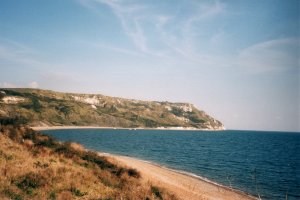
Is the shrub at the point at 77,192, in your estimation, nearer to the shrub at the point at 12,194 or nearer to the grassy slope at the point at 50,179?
the grassy slope at the point at 50,179

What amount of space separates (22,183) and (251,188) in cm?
2769

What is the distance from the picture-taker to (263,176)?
41.4m

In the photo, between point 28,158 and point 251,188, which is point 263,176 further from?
point 28,158

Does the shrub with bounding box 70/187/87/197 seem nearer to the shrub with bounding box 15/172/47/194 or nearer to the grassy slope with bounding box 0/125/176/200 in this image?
the grassy slope with bounding box 0/125/176/200

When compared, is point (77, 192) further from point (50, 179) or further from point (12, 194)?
point (12, 194)

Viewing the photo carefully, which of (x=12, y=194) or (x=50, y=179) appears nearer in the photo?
(x=12, y=194)

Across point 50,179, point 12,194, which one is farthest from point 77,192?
point 12,194

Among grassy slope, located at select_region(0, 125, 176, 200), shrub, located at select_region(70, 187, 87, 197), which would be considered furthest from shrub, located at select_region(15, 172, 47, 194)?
shrub, located at select_region(70, 187, 87, 197)

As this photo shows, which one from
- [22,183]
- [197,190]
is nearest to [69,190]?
[22,183]

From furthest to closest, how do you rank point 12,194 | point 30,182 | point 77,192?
point 77,192
point 30,182
point 12,194

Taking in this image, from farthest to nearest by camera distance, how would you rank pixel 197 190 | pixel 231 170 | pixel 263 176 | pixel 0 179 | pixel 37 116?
pixel 37 116, pixel 231 170, pixel 263 176, pixel 197 190, pixel 0 179

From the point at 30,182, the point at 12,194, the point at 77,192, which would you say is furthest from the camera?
the point at 77,192

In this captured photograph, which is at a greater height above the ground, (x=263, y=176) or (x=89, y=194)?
(x=89, y=194)

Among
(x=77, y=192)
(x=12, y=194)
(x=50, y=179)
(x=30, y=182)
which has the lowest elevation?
(x=77, y=192)
